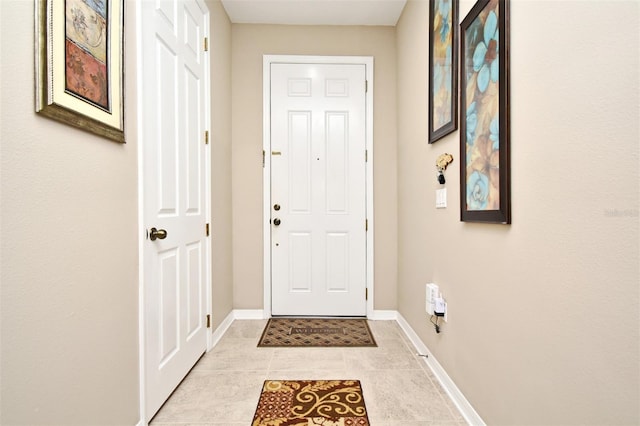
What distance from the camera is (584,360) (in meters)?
0.90

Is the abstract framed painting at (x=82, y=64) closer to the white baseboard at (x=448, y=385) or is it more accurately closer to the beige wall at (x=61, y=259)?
the beige wall at (x=61, y=259)

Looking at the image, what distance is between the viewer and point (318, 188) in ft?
10.0

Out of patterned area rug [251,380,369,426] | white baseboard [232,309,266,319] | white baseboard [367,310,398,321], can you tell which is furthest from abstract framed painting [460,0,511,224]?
white baseboard [232,309,266,319]

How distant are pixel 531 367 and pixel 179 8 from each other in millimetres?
2507

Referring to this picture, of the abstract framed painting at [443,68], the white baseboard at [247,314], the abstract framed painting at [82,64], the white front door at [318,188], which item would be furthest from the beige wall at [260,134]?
the abstract framed painting at [82,64]

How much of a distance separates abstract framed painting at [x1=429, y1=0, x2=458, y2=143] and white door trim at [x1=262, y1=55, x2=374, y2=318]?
975 mm

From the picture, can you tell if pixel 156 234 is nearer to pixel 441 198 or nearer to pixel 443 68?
pixel 441 198

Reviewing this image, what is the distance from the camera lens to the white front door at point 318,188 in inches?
120

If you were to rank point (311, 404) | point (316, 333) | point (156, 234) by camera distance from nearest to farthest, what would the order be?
point (156, 234) < point (311, 404) < point (316, 333)

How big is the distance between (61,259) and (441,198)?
1826 millimetres

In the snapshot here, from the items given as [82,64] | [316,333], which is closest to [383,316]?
[316,333]

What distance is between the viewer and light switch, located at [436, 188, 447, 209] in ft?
6.16

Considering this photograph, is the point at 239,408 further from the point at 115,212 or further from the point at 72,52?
the point at 72,52

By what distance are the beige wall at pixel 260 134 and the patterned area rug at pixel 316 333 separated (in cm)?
33
